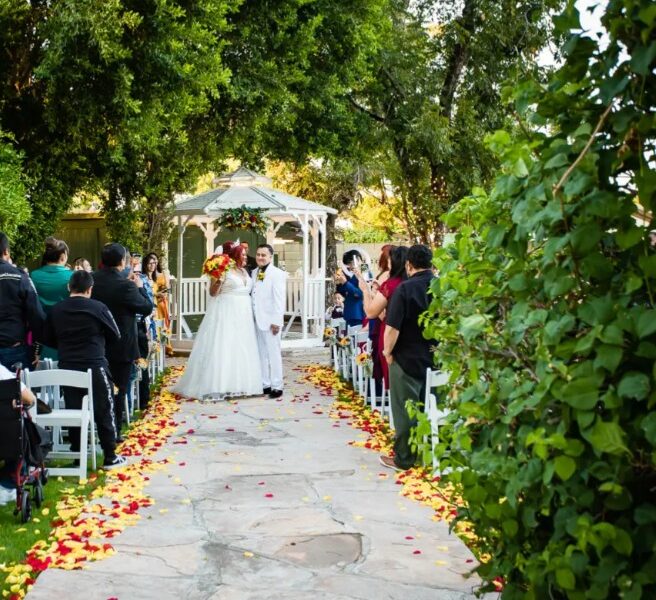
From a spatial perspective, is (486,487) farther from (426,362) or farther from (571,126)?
(426,362)

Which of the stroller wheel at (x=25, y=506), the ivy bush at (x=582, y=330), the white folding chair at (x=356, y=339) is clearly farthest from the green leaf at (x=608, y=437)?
the white folding chair at (x=356, y=339)

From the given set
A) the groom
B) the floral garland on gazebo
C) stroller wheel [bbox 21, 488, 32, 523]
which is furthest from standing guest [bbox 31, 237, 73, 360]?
the floral garland on gazebo

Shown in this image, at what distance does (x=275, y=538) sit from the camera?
20.4ft

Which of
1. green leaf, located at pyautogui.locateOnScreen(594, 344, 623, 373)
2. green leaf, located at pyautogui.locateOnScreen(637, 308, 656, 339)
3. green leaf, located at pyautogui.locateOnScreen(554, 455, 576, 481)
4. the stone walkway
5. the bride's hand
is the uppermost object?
the bride's hand

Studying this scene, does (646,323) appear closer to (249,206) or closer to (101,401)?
(101,401)

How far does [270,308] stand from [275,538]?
282 inches

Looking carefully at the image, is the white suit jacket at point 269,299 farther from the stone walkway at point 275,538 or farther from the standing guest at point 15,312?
the standing guest at point 15,312

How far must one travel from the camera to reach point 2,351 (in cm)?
845

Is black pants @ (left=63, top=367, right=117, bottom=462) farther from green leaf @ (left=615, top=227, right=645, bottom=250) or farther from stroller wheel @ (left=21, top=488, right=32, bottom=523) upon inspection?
green leaf @ (left=615, top=227, right=645, bottom=250)

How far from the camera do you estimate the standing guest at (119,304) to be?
9609 millimetres

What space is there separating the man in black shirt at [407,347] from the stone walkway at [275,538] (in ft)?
1.48

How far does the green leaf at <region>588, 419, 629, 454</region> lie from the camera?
2.34 meters

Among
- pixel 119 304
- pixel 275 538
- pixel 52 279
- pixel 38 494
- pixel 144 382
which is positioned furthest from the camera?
pixel 144 382

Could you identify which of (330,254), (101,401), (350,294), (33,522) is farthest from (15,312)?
(330,254)
